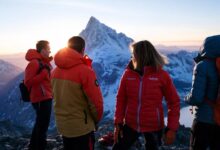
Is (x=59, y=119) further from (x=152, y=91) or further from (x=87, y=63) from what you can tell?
(x=152, y=91)

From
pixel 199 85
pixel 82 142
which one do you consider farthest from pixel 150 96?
pixel 82 142

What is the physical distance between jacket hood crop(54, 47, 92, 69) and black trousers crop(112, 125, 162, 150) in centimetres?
175

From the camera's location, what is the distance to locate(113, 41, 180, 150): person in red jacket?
25.0 ft

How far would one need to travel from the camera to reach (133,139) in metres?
7.94

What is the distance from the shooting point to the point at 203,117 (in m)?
7.36

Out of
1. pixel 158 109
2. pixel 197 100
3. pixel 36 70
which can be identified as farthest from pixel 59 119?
pixel 36 70

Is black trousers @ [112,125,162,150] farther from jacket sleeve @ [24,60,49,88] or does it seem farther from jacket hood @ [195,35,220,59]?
jacket sleeve @ [24,60,49,88]

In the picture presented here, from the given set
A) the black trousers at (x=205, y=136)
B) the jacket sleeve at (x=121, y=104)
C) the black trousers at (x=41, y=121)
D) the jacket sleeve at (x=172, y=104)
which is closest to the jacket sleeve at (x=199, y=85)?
the jacket sleeve at (x=172, y=104)

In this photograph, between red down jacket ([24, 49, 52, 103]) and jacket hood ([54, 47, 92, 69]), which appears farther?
red down jacket ([24, 49, 52, 103])

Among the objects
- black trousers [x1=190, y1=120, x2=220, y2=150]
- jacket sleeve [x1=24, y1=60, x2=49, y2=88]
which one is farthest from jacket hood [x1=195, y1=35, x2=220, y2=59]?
jacket sleeve [x1=24, y1=60, x2=49, y2=88]

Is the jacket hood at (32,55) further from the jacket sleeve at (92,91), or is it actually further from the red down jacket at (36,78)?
the jacket sleeve at (92,91)

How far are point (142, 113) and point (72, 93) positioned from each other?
1524 mm

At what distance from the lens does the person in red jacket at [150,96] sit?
761 centimetres

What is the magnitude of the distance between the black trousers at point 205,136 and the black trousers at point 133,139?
2.43ft
